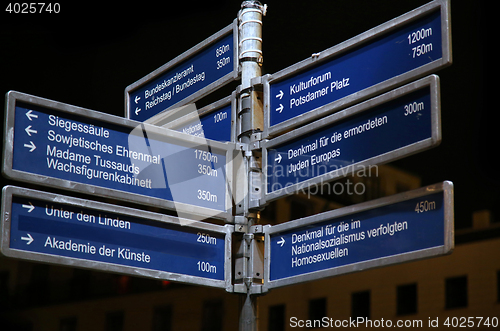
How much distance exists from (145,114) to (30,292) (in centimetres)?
4294

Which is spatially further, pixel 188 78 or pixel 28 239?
pixel 188 78

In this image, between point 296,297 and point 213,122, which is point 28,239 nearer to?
point 213,122

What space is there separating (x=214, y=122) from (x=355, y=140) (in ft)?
4.26

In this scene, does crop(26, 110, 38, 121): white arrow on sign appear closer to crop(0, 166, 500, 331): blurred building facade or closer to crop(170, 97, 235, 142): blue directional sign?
crop(170, 97, 235, 142): blue directional sign

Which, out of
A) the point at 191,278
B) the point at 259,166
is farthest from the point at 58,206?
the point at 259,166

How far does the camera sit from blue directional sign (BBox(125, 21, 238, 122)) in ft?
17.7

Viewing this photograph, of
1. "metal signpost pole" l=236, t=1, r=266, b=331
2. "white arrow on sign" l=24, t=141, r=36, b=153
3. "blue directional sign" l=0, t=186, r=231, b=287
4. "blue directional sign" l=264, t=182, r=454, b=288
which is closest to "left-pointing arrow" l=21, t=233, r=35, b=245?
"blue directional sign" l=0, t=186, r=231, b=287

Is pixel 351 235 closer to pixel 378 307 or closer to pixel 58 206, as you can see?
pixel 58 206

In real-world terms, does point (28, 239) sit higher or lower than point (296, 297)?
lower

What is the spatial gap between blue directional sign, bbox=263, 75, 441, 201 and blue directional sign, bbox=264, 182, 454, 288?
23 centimetres

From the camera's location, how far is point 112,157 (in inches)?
180

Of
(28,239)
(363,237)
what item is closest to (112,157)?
(28,239)

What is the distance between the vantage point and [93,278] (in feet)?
147

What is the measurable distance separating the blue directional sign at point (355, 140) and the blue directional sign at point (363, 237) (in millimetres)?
233
